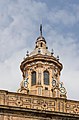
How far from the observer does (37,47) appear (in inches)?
2110

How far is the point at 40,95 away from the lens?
47344 mm

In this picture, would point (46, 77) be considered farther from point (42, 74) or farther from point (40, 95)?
point (40, 95)

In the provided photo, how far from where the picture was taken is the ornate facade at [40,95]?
34.0m

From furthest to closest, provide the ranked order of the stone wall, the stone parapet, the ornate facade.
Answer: the stone parapet
the ornate facade
the stone wall

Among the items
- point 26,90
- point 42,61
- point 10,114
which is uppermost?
point 42,61

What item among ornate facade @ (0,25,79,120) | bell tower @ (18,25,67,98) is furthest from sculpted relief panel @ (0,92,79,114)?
bell tower @ (18,25,67,98)

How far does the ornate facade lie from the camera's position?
3397 centimetres

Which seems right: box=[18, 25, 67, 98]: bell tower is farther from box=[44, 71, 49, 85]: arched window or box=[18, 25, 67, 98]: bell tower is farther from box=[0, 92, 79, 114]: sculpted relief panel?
box=[0, 92, 79, 114]: sculpted relief panel

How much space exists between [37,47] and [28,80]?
5.22 meters

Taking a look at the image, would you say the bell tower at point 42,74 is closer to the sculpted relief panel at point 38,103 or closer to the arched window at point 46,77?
the arched window at point 46,77

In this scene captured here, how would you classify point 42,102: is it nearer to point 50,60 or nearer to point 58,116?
point 58,116

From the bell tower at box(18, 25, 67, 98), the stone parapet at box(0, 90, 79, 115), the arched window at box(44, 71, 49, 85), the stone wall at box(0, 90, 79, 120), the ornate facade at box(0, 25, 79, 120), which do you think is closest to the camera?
the stone wall at box(0, 90, 79, 120)

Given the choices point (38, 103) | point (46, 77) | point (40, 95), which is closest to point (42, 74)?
point (46, 77)

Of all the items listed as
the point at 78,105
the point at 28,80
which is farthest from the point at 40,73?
the point at 78,105
